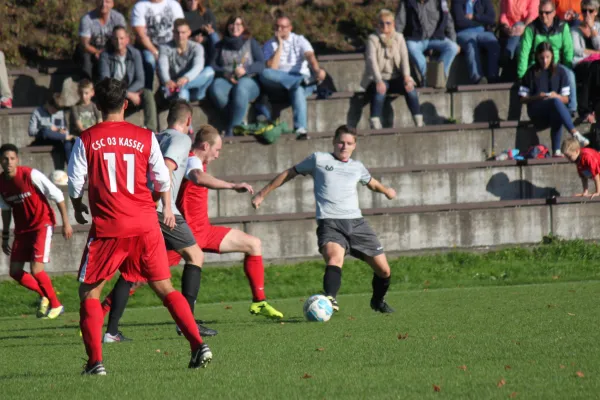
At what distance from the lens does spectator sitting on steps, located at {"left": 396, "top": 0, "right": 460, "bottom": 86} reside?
18.6 meters

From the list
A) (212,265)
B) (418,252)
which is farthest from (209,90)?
(418,252)

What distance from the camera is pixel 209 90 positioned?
1770 cm

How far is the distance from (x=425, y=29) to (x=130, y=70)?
17.7 ft

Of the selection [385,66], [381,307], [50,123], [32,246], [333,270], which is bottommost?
[381,307]

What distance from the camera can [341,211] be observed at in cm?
1095

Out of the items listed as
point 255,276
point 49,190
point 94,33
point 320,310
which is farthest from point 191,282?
point 94,33

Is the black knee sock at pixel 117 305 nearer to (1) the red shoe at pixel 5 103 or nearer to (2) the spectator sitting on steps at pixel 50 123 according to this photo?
(2) the spectator sitting on steps at pixel 50 123

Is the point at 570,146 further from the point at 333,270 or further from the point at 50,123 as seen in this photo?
the point at 50,123

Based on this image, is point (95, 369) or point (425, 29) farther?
point (425, 29)

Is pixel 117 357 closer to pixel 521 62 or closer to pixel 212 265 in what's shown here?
pixel 212 265

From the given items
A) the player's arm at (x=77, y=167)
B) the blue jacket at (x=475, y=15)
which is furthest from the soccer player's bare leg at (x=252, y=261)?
the blue jacket at (x=475, y=15)

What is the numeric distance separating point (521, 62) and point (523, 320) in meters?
9.79

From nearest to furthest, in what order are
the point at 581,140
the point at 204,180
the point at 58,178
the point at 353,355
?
1. the point at 353,355
2. the point at 204,180
3. the point at 58,178
4. the point at 581,140

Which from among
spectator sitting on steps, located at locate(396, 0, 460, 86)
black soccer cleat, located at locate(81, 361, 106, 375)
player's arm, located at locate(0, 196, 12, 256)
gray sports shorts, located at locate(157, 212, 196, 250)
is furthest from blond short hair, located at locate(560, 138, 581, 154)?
black soccer cleat, located at locate(81, 361, 106, 375)
